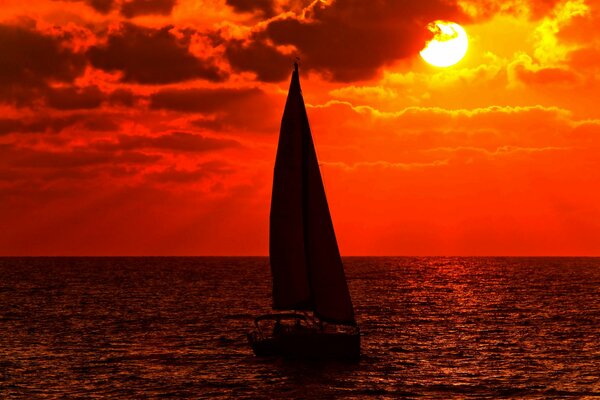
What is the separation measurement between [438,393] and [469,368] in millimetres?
10213

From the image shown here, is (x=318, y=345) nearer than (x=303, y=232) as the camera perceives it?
Yes

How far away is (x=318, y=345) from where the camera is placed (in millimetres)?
55344

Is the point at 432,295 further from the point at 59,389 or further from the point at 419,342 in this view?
the point at 59,389

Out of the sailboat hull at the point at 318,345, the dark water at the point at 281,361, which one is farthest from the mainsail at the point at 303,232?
the dark water at the point at 281,361

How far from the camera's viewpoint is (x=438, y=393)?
171 ft

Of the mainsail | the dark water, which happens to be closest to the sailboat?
the mainsail

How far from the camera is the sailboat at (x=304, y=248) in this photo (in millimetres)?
55531

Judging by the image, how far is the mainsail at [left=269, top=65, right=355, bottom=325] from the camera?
183 feet

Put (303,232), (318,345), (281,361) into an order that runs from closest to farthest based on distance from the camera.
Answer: (318,345), (303,232), (281,361)

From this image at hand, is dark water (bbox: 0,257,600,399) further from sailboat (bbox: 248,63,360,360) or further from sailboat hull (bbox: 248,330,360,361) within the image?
sailboat (bbox: 248,63,360,360)

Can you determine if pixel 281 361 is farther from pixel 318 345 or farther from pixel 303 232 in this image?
pixel 303 232

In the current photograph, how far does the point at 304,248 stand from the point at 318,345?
6018 mm

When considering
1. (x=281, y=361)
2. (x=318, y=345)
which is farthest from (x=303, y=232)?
(x=281, y=361)

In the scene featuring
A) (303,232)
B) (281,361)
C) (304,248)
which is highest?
(303,232)
